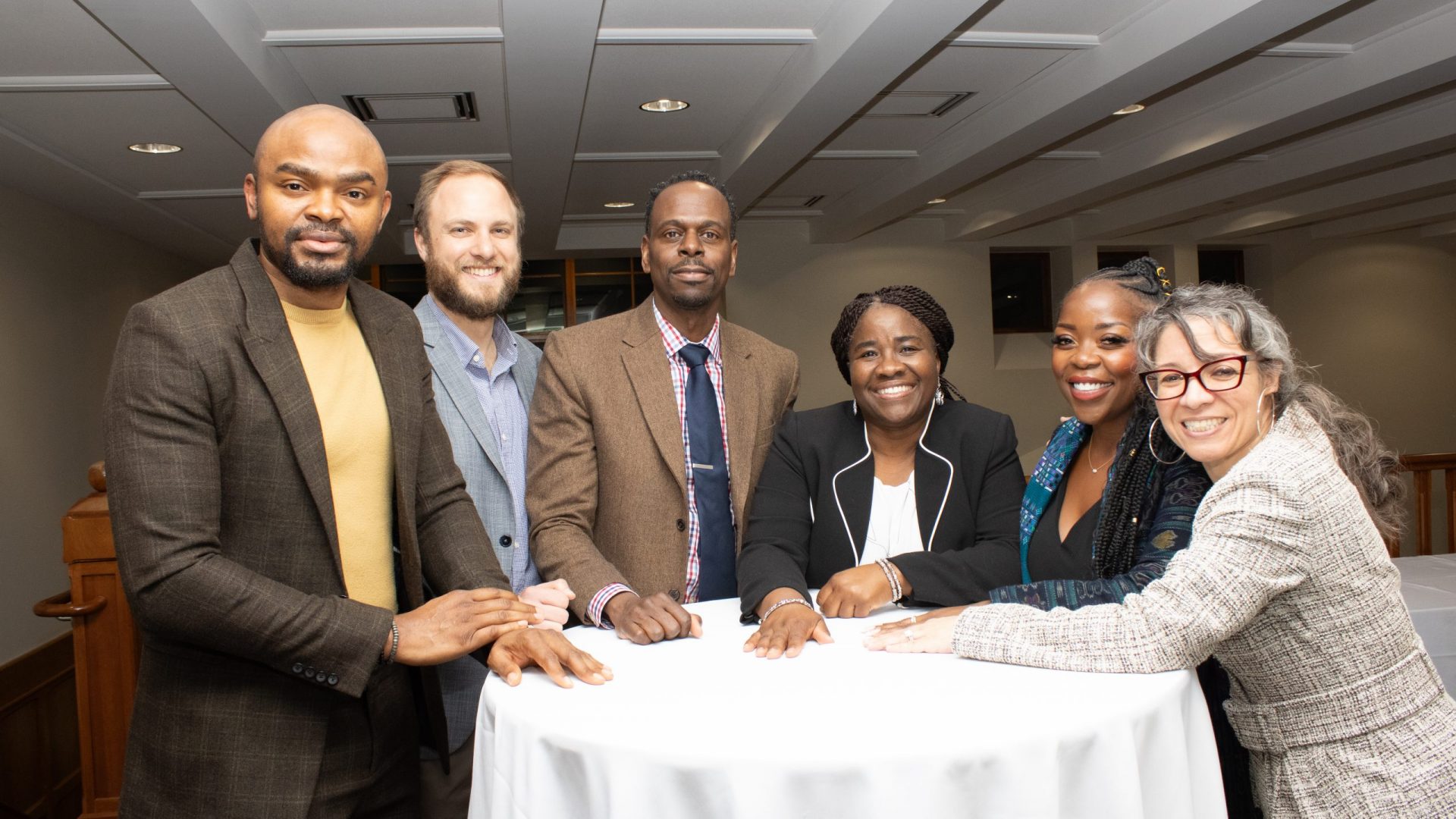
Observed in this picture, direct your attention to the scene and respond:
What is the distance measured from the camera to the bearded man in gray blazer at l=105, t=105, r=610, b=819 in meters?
1.46

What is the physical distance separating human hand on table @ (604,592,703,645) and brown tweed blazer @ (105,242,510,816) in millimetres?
412

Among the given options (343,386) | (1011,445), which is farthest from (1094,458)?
(343,386)

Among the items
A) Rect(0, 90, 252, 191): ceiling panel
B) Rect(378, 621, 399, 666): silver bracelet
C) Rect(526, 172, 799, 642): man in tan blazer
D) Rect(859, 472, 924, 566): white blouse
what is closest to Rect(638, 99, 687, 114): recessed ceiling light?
Rect(0, 90, 252, 191): ceiling panel

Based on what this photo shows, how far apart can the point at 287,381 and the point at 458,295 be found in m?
0.86

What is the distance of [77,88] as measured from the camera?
16.7 ft

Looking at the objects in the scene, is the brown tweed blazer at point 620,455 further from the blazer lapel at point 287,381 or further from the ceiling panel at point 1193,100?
the ceiling panel at point 1193,100

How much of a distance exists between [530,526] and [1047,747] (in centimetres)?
135

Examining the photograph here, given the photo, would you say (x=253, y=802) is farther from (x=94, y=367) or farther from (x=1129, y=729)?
(x=94, y=367)

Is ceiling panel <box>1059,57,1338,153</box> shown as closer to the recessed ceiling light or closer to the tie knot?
the recessed ceiling light

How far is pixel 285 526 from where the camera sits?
1601 mm

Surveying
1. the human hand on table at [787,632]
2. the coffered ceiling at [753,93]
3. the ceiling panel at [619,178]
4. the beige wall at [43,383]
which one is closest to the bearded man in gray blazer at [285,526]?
the human hand on table at [787,632]

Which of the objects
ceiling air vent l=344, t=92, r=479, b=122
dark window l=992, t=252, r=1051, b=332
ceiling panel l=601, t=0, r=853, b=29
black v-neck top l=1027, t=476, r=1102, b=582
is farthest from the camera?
dark window l=992, t=252, r=1051, b=332

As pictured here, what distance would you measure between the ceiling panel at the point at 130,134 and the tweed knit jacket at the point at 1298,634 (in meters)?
5.55

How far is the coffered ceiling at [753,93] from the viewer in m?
4.48
